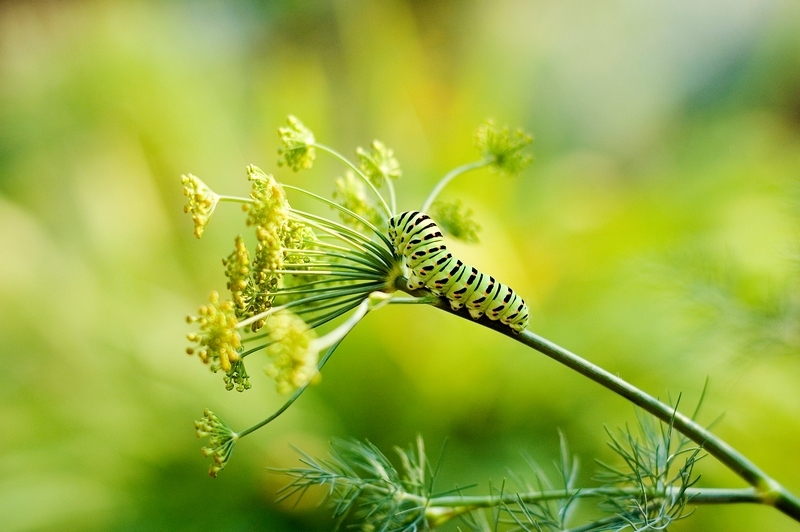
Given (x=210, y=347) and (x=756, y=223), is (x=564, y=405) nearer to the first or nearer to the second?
(x=756, y=223)

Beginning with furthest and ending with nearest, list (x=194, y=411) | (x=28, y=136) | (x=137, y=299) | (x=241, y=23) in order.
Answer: (x=241, y=23) < (x=28, y=136) < (x=137, y=299) < (x=194, y=411)

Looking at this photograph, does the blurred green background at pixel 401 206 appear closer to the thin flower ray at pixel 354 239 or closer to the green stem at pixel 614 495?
the green stem at pixel 614 495

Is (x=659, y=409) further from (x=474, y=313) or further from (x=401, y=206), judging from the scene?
(x=401, y=206)

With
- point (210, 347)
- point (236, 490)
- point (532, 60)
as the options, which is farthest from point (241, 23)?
point (210, 347)

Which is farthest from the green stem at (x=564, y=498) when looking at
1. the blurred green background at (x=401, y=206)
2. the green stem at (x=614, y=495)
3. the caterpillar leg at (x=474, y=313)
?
the blurred green background at (x=401, y=206)

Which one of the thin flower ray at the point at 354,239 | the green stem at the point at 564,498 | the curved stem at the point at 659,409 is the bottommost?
the green stem at the point at 564,498

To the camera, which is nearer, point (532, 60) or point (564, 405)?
point (564, 405)
